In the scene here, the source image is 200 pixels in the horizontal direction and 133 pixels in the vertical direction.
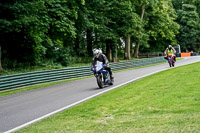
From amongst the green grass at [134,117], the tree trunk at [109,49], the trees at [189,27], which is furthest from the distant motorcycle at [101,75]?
the trees at [189,27]

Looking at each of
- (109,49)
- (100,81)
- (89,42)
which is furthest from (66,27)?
(109,49)

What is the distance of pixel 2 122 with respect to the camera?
6973 millimetres

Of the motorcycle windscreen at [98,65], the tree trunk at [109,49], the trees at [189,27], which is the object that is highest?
the trees at [189,27]

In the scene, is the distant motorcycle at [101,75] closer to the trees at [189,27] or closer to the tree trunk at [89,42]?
the tree trunk at [89,42]

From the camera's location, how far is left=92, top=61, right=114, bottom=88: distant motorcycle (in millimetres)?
12508

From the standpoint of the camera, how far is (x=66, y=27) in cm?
2173

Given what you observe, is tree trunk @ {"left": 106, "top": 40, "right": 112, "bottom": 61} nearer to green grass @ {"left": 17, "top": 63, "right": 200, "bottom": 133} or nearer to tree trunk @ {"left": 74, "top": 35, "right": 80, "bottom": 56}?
tree trunk @ {"left": 74, "top": 35, "right": 80, "bottom": 56}

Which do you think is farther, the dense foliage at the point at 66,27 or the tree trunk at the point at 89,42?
the tree trunk at the point at 89,42

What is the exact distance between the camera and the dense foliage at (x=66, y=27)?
19500 mm

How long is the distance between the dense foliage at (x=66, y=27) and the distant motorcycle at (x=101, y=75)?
26.3ft

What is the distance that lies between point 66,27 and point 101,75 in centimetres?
984

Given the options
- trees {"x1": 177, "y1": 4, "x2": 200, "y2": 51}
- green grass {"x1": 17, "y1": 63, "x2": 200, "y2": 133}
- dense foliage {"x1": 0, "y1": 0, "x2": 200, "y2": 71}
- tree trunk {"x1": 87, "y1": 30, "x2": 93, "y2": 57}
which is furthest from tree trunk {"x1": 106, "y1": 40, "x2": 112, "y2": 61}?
trees {"x1": 177, "y1": 4, "x2": 200, "y2": 51}

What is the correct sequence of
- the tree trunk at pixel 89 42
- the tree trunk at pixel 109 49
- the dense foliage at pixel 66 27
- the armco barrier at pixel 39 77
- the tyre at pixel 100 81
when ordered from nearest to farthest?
the tyre at pixel 100 81, the armco barrier at pixel 39 77, the dense foliage at pixel 66 27, the tree trunk at pixel 89 42, the tree trunk at pixel 109 49

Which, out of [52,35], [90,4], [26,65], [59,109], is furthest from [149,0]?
[59,109]
